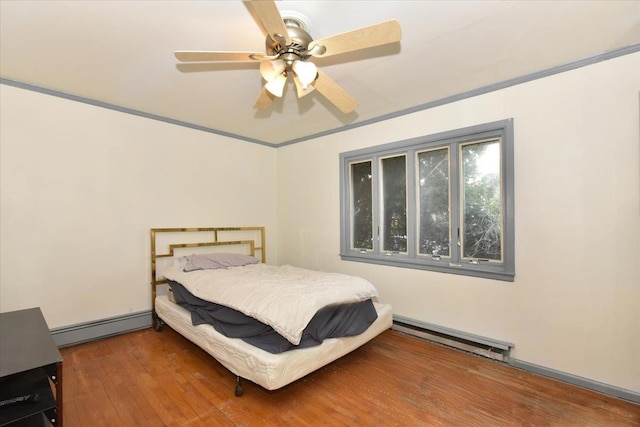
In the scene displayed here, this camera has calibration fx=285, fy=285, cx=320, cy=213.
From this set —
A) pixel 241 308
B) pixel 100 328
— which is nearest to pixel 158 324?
pixel 100 328

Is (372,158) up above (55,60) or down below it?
below

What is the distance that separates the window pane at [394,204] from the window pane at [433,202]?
0.20 m

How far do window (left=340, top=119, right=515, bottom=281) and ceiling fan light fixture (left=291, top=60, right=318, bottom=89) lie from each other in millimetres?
1803

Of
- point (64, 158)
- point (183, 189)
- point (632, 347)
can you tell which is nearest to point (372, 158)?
point (183, 189)

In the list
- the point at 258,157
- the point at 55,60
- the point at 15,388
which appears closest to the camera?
the point at 15,388

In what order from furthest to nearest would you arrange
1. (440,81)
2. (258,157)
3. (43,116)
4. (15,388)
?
(258,157) < (43,116) < (440,81) < (15,388)

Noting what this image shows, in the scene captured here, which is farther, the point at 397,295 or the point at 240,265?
the point at 240,265

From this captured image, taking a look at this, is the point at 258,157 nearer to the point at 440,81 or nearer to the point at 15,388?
the point at 440,81

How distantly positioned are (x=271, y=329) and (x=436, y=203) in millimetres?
2174

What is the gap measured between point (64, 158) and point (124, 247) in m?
1.07

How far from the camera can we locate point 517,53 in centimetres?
217

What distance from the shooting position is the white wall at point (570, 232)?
6.84ft

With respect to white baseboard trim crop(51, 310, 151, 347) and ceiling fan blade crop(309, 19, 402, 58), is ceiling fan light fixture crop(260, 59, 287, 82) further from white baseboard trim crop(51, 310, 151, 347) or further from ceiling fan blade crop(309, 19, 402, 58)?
white baseboard trim crop(51, 310, 151, 347)

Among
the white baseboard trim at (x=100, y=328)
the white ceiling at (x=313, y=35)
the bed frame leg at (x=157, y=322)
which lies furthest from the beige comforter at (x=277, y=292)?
the white ceiling at (x=313, y=35)
